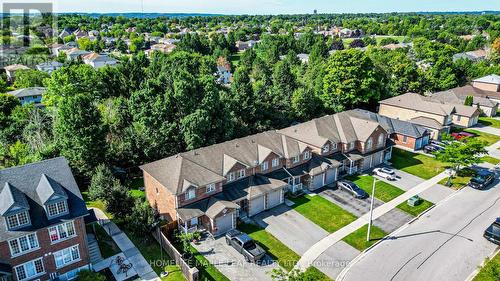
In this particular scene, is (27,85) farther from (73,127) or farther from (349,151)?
(349,151)

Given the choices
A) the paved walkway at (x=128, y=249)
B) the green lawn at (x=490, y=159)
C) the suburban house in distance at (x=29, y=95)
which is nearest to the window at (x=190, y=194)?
A: the paved walkway at (x=128, y=249)

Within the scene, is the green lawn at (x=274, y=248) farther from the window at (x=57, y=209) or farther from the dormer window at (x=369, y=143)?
the dormer window at (x=369, y=143)

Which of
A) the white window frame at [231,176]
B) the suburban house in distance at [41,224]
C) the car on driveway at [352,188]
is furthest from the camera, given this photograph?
the car on driveway at [352,188]

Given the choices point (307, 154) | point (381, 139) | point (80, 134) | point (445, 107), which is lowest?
point (307, 154)

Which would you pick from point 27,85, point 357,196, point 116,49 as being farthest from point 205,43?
point 357,196

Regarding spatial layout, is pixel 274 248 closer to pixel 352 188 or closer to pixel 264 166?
pixel 264 166

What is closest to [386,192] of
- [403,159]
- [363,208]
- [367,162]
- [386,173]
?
[386,173]

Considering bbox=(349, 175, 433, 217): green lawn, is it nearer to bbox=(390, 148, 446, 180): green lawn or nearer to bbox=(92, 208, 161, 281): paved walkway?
bbox=(390, 148, 446, 180): green lawn
